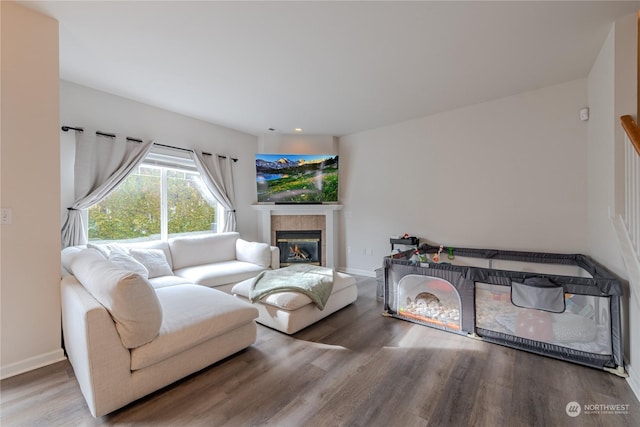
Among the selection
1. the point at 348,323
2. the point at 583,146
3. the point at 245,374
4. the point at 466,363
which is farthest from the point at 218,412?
the point at 583,146

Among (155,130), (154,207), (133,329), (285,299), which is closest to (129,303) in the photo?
(133,329)

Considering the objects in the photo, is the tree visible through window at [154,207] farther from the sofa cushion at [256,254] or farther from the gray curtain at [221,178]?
the sofa cushion at [256,254]

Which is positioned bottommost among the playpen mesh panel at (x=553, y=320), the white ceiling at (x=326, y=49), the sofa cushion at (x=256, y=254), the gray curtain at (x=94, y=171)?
the playpen mesh panel at (x=553, y=320)

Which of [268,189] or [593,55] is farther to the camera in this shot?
[268,189]

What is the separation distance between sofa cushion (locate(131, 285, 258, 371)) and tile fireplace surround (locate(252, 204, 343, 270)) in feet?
7.79

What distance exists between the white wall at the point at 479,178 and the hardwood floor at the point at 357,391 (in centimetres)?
170

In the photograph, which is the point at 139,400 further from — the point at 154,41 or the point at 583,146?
the point at 583,146

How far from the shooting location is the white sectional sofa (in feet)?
4.64

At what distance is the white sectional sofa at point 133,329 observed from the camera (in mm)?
1415

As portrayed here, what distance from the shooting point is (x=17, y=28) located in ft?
6.04

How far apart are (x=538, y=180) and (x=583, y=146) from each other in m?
0.51

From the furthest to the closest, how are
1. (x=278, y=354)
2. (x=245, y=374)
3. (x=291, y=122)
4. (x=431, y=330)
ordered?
(x=291, y=122) < (x=431, y=330) < (x=278, y=354) < (x=245, y=374)

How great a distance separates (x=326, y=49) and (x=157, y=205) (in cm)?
317

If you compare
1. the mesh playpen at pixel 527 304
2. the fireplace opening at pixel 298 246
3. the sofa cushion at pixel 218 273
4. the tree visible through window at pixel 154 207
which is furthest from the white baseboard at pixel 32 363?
the fireplace opening at pixel 298 246
